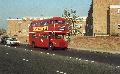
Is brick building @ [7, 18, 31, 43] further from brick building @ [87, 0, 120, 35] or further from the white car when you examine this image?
the white car

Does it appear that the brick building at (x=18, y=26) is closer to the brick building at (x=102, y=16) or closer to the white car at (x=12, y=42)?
the brick building at (x=102, y=16)

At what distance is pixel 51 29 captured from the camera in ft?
129

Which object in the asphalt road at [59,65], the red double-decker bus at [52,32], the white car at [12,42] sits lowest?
the white car at [12,42]

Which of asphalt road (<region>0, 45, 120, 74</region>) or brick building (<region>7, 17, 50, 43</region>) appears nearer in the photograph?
asphalt road (<region>0, 45, 120, 74</region>)

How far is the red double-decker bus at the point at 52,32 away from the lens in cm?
3862

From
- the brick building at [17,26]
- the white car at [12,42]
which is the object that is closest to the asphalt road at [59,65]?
the white car at [12,42]

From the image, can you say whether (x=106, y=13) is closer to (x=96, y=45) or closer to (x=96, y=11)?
(x=96, y=11)

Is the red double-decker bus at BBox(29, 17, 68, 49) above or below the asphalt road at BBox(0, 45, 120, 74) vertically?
above

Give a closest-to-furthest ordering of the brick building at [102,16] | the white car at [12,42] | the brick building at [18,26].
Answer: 1. the white car at [12,42]
2. the brick building at [102,16]
3. the brick building at [18,26]

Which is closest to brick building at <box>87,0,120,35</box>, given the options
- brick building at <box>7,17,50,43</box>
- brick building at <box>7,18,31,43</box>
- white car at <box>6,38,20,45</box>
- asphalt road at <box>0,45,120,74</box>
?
white car at <box>6,38,20,45</box>

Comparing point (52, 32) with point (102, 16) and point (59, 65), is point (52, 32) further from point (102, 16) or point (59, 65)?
point (102, 16)

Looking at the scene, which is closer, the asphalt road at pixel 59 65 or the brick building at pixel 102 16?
the asphalt road at pixel 59 65

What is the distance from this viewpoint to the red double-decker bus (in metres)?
38.6

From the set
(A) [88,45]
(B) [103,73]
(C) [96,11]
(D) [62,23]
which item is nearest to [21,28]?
(C) [96,11]
